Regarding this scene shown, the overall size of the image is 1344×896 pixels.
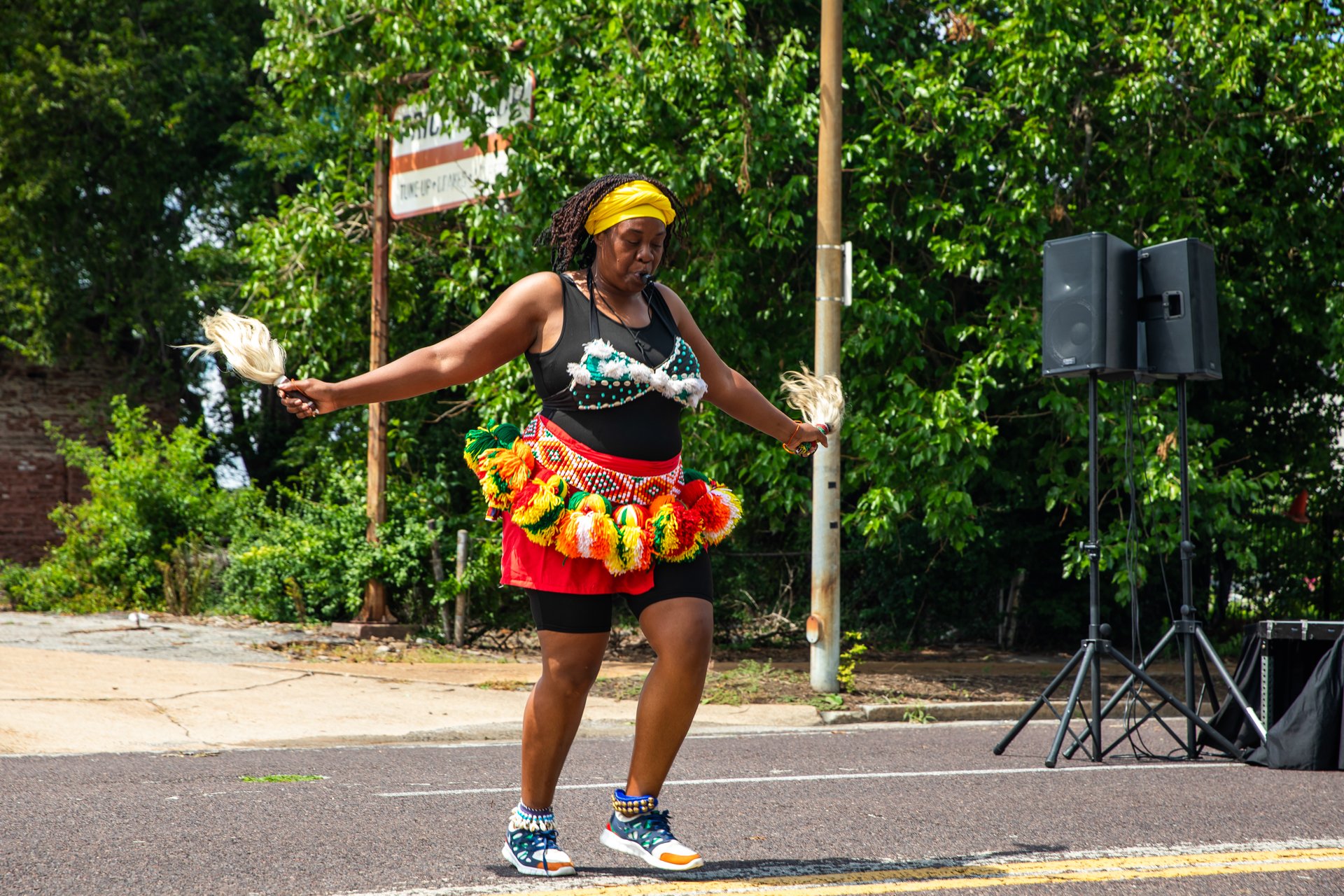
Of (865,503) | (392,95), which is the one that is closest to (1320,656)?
(865,503)

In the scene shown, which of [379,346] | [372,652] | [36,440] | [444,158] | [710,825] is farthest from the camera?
[36,440]

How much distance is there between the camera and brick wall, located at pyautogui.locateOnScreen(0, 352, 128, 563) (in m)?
20.3

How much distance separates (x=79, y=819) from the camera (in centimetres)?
481

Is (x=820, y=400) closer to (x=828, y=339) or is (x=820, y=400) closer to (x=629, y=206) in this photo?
(x=629, y=206)

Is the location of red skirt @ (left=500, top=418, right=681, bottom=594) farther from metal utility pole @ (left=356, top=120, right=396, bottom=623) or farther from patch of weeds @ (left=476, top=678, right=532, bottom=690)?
metal utility pole @ (left=356, top=120, right=396, bottom=623)

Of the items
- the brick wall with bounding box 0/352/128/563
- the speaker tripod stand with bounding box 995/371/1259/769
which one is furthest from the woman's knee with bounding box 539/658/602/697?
the brick wall with bounding box 0/352/128/563

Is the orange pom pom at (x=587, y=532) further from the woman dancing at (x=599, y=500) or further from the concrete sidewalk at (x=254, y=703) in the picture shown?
the concrete sidewalk at (x=254, y=703)

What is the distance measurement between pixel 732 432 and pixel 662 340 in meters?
6.94

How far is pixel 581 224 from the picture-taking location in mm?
3947

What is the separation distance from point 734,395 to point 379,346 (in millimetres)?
9123

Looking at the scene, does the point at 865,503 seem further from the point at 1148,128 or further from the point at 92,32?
the point at 92,32

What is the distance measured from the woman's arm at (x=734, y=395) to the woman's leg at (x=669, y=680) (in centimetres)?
67

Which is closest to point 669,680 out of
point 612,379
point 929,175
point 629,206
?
point 612,379

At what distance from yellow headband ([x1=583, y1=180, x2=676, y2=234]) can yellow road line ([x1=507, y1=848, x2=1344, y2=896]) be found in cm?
190
